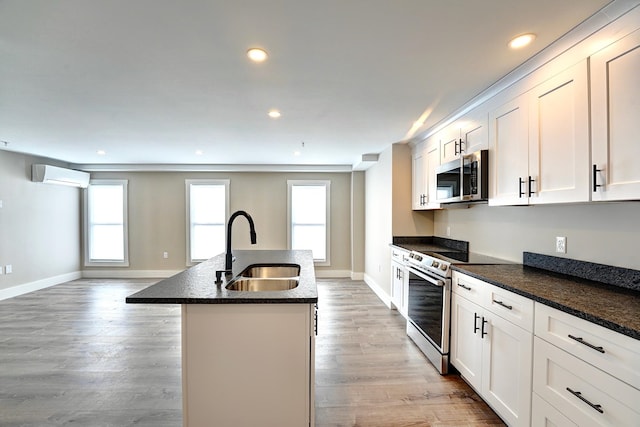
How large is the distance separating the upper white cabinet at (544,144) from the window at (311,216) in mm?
4188

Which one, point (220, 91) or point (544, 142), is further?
point (220, 91)

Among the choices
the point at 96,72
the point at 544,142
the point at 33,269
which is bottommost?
the point at 33,269

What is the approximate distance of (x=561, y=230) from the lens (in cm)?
217

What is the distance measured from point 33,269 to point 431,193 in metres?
6.66

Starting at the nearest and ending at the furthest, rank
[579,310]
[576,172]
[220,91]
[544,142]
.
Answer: [579,310], [576,172], [544,142], [220,91]

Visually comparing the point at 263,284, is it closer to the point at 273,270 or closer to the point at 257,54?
the point at 273,270

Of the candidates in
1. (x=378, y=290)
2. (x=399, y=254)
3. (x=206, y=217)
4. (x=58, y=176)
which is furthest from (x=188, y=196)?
(x=399, y=254)

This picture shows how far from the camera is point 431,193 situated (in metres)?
3.64

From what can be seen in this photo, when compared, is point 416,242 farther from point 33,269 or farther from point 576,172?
point 33,269

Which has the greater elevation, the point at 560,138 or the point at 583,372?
the point at 560,138

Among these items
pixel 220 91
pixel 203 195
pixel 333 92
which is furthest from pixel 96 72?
pixel 203 195

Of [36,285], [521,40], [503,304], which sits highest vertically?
[521,40]

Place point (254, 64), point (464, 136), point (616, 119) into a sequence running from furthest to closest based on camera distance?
point (464, 136)
point (254, 64)
point (616, 119)

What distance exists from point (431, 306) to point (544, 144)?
159 centimetres
